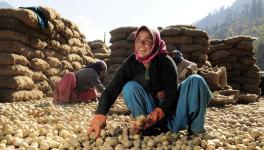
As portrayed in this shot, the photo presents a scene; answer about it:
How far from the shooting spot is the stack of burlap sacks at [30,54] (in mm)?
7578

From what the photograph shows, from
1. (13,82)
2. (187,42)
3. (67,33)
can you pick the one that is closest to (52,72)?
(67,33)

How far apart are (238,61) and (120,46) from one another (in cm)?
420

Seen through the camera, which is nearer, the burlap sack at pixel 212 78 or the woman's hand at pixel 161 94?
the woman's hand at pixel 161 94

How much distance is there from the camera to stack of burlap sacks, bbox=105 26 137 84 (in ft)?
37.8

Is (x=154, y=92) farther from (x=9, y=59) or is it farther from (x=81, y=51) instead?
(x=81, y=51)

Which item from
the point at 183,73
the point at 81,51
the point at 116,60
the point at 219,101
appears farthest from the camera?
the point at 116,60

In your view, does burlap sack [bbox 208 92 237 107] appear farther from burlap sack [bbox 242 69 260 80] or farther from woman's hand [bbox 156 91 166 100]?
burlap sack [bbox 242 69 260 80]

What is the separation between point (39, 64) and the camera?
8547mm

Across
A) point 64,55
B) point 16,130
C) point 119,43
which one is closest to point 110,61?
point 119,43

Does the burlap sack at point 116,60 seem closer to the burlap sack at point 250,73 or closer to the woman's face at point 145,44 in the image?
the burlap sack at point 250,73

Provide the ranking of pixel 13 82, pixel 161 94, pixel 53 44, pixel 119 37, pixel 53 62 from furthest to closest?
pixel 119 37 → pixel 53 44 → pixel 53 62 → pixel 13 82 → pixel 161 94

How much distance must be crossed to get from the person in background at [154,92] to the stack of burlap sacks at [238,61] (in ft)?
31.7

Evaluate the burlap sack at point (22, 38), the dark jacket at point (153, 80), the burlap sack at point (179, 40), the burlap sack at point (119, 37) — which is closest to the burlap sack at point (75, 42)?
the burlap sack at point (119, 37)

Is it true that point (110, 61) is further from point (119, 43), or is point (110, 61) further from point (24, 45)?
point (24, 45)
